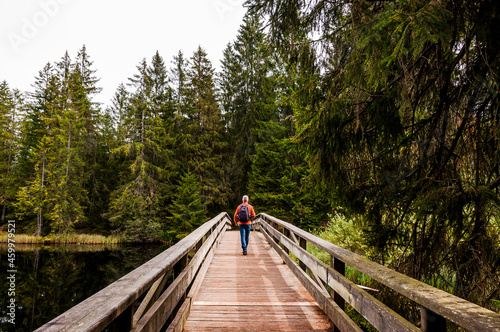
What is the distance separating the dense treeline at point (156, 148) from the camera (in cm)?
2408

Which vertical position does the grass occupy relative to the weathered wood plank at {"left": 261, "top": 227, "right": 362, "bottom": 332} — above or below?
below

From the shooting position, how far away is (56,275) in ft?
49.0

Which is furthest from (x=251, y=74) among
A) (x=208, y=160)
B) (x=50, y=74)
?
(x=50, y=74)

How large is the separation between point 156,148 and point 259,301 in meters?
24.3

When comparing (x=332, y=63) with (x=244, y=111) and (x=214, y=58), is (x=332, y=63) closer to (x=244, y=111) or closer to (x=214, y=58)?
(x=244, y=111)

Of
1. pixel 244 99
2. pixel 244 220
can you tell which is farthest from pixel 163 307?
pixel 244 99

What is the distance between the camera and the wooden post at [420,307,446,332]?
152cm

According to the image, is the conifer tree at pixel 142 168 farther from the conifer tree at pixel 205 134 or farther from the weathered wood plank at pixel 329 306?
the weathered wood plank at pixel 329 306

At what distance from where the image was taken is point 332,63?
4578 millimetres

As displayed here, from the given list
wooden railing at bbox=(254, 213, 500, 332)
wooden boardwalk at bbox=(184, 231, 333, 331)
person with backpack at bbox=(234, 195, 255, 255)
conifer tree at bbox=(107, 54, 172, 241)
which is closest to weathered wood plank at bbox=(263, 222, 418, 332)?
wooden railing at bbox=(254, 213, 500, 332)

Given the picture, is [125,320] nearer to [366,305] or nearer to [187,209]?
[366,305]

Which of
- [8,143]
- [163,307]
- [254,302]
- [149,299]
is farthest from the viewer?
[8,143]

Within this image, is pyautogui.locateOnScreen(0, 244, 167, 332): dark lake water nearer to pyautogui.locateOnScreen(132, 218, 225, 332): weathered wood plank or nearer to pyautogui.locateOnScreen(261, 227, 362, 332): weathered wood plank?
pyautogui.locateOnScreen(132, 218, 225, 332): weathered wood plank

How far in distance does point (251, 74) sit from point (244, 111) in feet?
13.2
